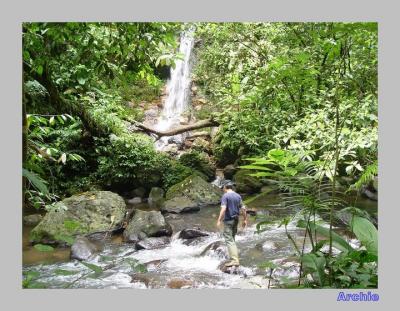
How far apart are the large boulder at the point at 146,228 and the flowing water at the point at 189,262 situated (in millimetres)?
117

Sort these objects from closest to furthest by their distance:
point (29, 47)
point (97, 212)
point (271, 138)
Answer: point (29, 47), point (271, 138), point (97, 212)

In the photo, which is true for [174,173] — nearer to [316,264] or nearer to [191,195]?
[191,195]

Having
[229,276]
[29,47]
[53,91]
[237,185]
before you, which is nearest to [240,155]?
[237,185]

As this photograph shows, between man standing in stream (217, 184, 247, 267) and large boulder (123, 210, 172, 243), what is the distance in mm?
1336

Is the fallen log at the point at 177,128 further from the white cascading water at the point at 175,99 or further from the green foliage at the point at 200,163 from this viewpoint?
the green foliage at the point at 200,163

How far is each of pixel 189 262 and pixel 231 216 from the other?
2.20 feet

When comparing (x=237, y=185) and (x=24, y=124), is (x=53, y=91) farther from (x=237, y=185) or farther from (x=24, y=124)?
(x=237, y=185)

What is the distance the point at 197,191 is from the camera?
6.57m

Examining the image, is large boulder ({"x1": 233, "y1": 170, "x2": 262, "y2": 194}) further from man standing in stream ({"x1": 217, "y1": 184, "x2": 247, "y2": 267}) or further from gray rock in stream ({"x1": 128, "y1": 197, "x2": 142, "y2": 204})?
gray rock in stream ({"x1": 128, "y1": 197, "x2": 142, "y2": 204})

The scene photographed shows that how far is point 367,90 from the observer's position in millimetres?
3213

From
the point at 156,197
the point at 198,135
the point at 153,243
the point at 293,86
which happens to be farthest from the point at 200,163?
the point at 293,86

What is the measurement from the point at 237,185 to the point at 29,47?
2.72m

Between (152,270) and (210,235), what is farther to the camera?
(210,235)

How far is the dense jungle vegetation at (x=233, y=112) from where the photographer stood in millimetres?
2570
